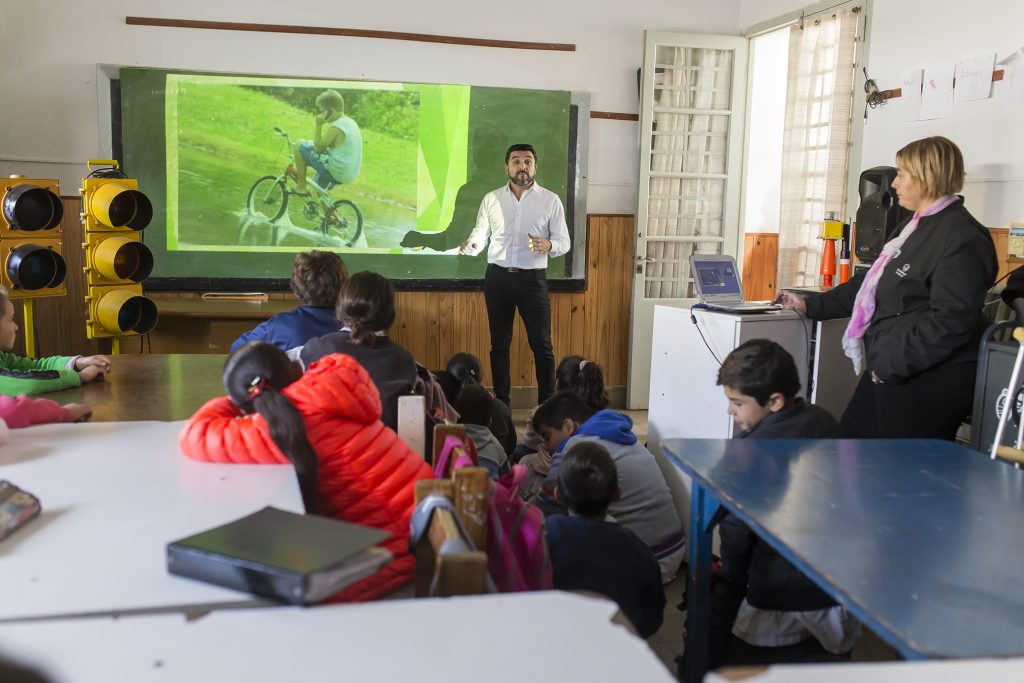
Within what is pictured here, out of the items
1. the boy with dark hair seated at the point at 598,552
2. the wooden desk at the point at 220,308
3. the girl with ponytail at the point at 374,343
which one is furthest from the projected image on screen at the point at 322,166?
the boy with dark hair seated at the point at 598,552

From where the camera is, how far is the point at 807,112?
17.8ft

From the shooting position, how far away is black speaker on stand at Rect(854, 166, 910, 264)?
3.98 m

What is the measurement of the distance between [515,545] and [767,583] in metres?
0.67

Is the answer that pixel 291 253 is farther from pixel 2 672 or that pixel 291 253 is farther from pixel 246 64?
pixel 2 672

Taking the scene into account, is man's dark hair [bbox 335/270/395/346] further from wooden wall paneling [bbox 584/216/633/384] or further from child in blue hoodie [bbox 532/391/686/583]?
wooden wall paneling [bbox 584/216/633/384]

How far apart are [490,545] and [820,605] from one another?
0.92 metres

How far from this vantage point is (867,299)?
2971 mm

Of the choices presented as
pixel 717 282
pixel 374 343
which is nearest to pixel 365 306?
pixel 374 343

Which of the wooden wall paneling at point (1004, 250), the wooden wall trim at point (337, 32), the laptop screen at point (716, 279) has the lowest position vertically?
the laptop screen at point (716, 279)

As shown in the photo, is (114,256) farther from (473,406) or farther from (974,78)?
(974,78)

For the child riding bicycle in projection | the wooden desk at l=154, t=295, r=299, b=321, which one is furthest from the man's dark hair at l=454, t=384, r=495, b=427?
the child riding bicycle in projection

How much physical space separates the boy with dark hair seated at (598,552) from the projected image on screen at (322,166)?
3.54 metres

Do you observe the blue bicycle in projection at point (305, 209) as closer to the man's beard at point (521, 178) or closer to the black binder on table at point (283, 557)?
the man's beard at point (521, 178)

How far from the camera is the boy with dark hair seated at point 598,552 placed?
6.27 feet
